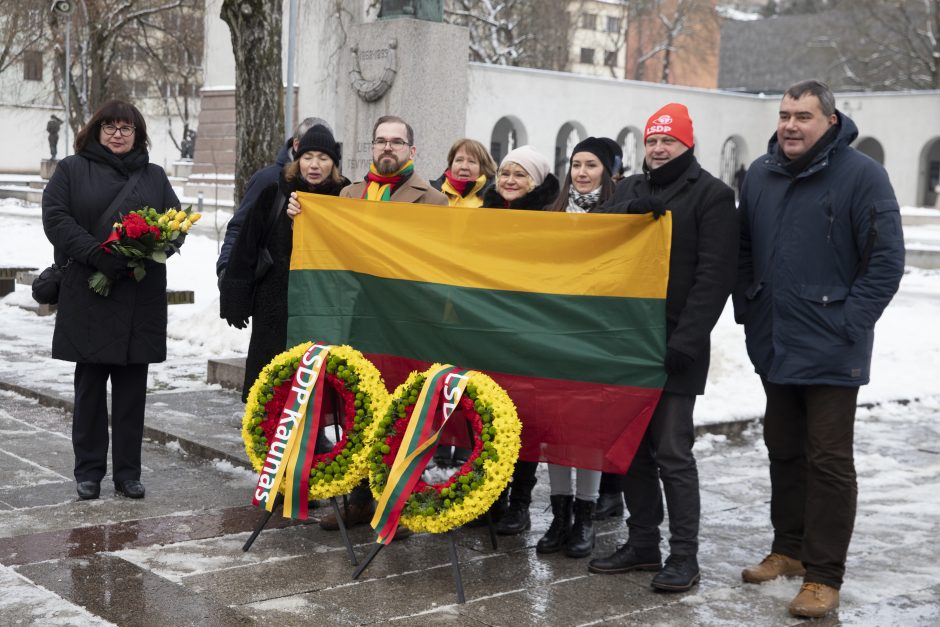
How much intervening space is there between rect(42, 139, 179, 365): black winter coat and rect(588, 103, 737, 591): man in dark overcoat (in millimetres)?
2634

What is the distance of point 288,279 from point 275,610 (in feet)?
6.52

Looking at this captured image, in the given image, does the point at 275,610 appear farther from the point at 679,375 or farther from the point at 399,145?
the point at 399,145

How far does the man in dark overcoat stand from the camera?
5.09 m

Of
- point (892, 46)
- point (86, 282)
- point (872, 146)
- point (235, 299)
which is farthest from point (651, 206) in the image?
point (892, 46)

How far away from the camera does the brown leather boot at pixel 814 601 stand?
4922 millimetres

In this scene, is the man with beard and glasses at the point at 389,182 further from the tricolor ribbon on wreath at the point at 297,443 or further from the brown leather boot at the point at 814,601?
the brown leather boot at the point at 814,601

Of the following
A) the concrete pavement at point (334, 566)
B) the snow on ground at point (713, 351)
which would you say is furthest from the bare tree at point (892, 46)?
the concrete pavement at point (334, 566)

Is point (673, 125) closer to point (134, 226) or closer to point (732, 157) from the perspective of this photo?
point (134, 226)

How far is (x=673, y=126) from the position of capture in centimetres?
515

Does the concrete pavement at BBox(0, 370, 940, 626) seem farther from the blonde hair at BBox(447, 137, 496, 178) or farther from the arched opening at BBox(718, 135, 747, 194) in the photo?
the arched opening at BBox(718, 135, 747, 194)

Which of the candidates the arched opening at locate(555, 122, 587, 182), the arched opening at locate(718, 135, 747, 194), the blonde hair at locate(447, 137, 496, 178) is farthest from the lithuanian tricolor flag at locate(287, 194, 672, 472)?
the arched opening at locate(718, 135, 747, 194)

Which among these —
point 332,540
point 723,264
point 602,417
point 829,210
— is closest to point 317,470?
point 332,540

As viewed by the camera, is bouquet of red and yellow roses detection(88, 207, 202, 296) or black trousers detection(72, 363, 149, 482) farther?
black trousers detection(72, 363, 149, 482)

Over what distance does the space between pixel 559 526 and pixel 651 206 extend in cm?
164
